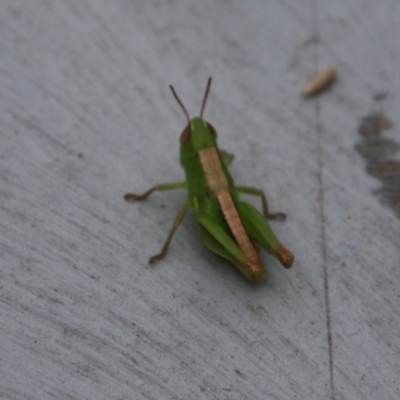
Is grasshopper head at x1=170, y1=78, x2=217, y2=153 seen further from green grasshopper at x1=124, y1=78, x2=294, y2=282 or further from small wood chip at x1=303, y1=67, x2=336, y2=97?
small wood chip at x1=303, y1=67, x2=336, y2=97

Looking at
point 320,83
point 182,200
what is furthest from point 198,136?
point 320,83

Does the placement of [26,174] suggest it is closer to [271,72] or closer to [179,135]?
[179,135]

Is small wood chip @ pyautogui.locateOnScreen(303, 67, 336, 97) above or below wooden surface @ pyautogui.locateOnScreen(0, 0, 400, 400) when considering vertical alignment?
above

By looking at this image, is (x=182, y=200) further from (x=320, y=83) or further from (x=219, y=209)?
(x=320, y=83)

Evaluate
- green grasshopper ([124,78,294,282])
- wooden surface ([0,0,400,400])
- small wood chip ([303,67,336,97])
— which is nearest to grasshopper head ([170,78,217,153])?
green grasshopper ([124,78,294,282])

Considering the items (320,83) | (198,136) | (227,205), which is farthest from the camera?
(320,83)
